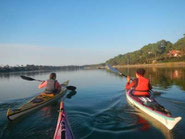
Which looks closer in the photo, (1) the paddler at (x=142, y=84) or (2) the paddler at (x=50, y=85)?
(1) the paddler at (x=142, y=84)

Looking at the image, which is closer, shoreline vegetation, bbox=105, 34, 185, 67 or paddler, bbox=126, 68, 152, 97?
paddler, bbox=126, 68, 152, 97

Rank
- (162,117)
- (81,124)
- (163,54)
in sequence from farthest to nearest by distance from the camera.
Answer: (163,54) → (81,124) → (162,117)

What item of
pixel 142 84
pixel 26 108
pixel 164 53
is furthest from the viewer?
pixel 164 53

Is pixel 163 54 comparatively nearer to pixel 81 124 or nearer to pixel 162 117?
pixel 162 117

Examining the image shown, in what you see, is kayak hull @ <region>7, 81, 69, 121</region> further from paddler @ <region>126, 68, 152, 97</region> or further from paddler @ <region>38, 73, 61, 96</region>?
paddler @ <region>126, 68, 152, 97</region>

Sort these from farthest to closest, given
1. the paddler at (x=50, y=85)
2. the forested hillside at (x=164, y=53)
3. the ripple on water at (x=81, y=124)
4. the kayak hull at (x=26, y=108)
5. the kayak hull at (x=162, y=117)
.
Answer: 1. the forested hillside at (x=164, y=53)
2. the paddler at (x=50, y=85)
3. the kayak hull at (x=26, y=108)
4. the ripple on water at (x=81, y=124)
5. the kayak hull at (x=162, y=117)

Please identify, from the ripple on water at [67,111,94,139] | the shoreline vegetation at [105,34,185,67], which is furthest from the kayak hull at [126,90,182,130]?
the shoreline vegetation at [105,34,185,67]

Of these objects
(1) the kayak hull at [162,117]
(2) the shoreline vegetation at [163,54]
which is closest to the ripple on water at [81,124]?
(1) the kayak hull at [162,117]

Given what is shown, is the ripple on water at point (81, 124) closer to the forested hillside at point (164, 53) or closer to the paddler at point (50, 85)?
the paddler at point (50, 85)


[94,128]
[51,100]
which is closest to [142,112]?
[94,128]

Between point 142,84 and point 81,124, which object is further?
point 142,84

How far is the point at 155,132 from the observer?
5.35 metres

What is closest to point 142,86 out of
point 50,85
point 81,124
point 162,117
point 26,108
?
point 162,117

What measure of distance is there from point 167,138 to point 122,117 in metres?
2.32
